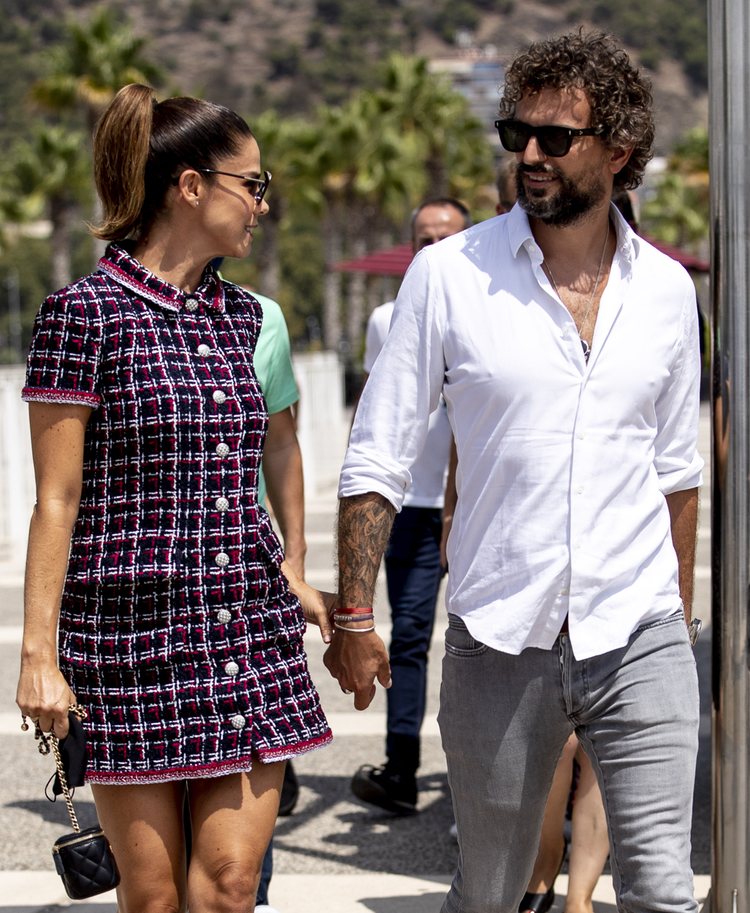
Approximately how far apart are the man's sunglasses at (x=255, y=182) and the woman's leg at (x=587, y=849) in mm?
1825

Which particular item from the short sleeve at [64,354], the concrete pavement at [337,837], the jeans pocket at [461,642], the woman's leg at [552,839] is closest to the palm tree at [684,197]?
the concrete pavement at [337,837]

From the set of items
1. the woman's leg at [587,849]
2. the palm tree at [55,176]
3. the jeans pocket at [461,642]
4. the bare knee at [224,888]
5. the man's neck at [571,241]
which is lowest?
the woman's leg at [587,849]

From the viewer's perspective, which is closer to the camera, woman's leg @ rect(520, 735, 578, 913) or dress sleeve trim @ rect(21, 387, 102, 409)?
dress sleeve trim @ rect(21, 387, 102, 409)

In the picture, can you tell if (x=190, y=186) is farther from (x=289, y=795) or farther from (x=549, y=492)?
(x=289, y=795)

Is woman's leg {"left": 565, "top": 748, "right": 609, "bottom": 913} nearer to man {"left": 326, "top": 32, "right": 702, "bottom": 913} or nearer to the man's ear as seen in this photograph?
man {"left": 326, "top": 32, "right": 702, "bottom": 913}

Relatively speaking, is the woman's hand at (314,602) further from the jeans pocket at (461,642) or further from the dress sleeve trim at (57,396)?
the dress sleeve trim at (57,396)

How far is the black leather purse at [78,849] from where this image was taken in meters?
2.83

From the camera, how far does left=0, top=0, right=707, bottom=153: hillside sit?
508 ft

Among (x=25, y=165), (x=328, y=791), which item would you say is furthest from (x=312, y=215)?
(x=328, y=791)

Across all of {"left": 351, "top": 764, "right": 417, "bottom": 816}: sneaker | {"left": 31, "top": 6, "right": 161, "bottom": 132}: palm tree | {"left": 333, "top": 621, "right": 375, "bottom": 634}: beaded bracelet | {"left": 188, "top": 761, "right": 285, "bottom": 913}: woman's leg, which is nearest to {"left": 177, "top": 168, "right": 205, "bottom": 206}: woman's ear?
{"left": 333, "top": 621, "right": 375, "bottom": 634}: beaded bracelet

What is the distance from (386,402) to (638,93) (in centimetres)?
83

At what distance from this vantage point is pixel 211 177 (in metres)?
3.06

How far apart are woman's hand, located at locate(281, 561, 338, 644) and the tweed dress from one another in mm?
236

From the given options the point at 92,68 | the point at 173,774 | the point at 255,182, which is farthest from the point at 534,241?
the point at 92,68
